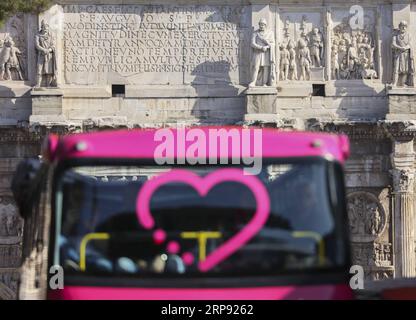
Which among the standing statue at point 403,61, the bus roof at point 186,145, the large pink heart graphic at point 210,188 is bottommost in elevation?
the large pink heart graphic at point 210,188

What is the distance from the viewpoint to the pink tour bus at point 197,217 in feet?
38.4

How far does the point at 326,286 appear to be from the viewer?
1186 cm

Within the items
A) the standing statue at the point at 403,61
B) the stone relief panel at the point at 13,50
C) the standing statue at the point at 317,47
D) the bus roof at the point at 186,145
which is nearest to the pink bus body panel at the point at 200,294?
the bus roof at the point at 186,145

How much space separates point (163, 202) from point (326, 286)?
1632 millimetres

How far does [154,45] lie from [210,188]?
16193mm

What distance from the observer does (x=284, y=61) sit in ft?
91.2

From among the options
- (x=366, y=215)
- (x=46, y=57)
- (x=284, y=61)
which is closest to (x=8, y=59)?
(x=46, y=57)

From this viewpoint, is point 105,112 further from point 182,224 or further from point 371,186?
point 182,224

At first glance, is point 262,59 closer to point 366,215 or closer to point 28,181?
point 366,215

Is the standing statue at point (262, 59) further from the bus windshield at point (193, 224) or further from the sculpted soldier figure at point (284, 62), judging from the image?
the bus windshield at point (193, 224)

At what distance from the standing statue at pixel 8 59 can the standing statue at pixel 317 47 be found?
6.10 metres

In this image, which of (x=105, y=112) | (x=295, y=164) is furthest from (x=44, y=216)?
(x=105, y=112)

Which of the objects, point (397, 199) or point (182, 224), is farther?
point (397, 199)
